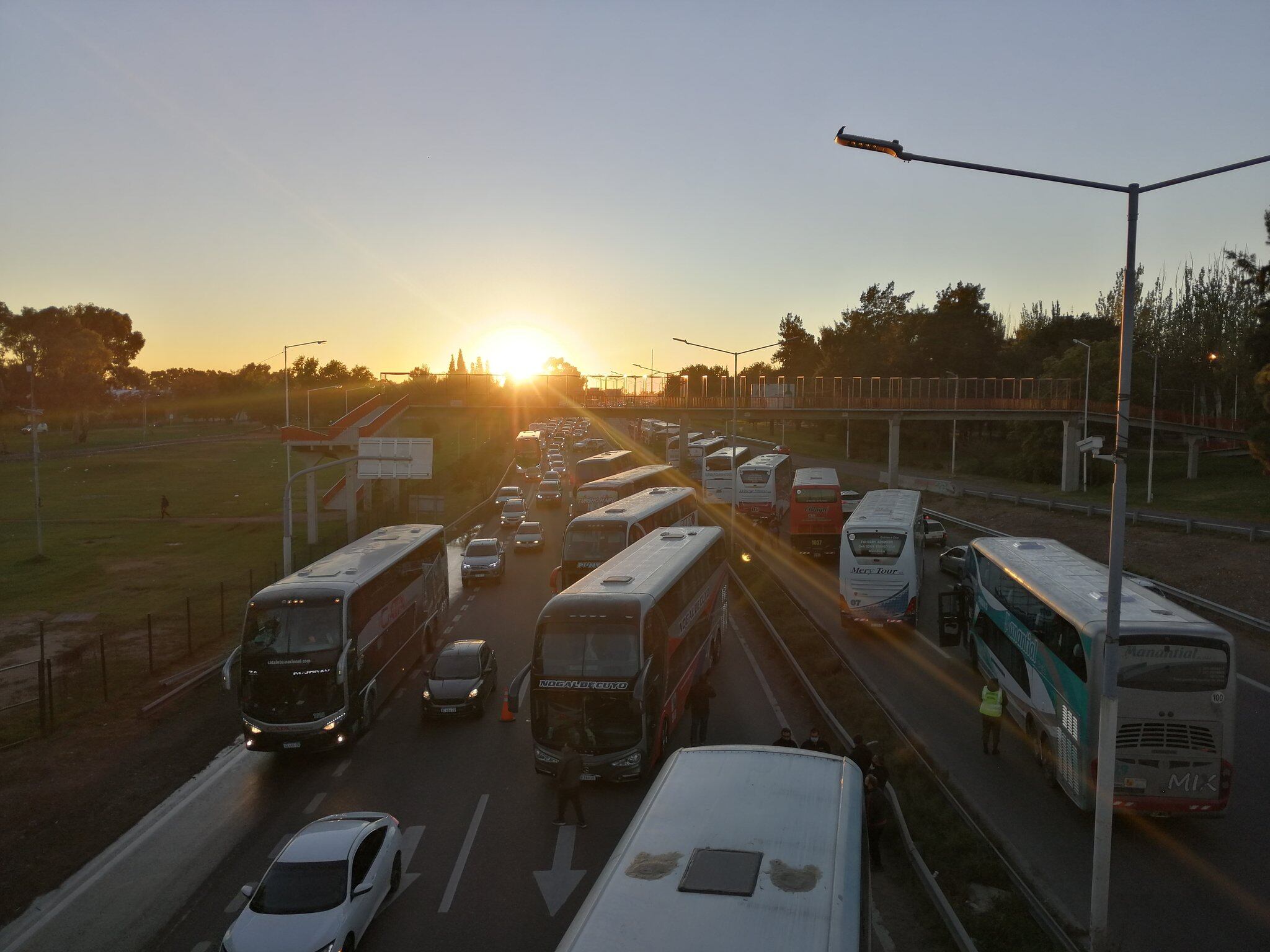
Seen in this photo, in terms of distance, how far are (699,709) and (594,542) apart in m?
10.2

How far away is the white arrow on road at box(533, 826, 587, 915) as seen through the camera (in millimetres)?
12453

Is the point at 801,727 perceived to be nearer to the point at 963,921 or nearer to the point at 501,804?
the point at 501,804

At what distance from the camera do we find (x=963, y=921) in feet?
36.1

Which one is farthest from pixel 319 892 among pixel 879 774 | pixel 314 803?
pixel 879 774

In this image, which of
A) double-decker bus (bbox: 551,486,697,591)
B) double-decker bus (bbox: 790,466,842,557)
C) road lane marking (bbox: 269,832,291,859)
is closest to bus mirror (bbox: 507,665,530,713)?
double-decker bus (bbox: 551,486,697,591)

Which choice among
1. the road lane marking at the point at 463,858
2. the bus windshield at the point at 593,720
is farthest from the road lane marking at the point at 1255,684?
the road lane marking at the point at 463,858

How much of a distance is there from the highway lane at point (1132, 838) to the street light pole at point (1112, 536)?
1.10 m

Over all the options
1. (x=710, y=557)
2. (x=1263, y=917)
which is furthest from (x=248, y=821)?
(x=1263, y=917)

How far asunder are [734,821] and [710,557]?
52.0 feet

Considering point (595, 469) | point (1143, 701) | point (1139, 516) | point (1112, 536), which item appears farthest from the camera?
point (595, 469)

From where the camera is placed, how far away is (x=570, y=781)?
47.1 ft

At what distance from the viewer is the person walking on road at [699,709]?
58.8ft

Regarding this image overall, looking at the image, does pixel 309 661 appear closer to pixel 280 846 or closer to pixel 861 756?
pixel 280 846

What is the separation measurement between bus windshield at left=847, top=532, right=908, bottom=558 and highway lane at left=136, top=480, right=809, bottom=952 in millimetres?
5436
